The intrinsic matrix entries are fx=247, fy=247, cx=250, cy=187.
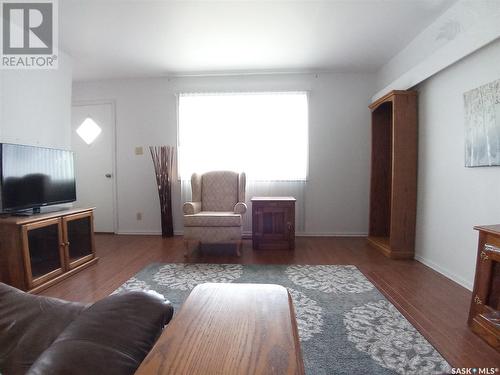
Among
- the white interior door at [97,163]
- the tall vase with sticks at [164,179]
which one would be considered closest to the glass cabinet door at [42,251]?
the tall vase with sticks at [164,179]

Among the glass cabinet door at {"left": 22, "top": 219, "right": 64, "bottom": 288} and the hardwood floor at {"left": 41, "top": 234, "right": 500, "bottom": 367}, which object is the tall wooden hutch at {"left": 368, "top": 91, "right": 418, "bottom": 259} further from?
the glass cabinet door at {"left": 22, "top": 219, "right": 64, "bottom": 288}

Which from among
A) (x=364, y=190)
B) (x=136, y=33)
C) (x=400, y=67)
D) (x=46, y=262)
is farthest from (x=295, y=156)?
(x=46, y=262)

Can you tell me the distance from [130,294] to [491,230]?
73.0 inches

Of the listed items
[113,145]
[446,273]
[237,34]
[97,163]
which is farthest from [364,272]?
[97,163]

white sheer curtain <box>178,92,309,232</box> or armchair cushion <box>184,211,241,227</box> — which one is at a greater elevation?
white sheer curtain <box>178,92,309,232</box>

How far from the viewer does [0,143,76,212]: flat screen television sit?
77.5 inches

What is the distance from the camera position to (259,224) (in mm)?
3072

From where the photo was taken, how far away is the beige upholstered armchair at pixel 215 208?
9.20 feet

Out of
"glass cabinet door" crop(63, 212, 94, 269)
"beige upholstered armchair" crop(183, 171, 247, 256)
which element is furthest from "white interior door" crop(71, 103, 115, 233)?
"beige upholstered armchair" crop(183, 171, 247, 256)

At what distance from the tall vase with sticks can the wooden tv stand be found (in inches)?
42.8

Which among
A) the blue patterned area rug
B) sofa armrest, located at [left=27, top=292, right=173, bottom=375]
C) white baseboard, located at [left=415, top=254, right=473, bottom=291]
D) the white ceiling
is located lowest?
the blue patterned area rug

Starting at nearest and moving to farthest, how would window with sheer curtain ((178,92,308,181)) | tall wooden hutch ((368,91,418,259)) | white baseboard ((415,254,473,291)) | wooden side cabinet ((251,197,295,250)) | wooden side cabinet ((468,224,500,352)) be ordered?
wooden side cabinet ((468,224,500,352)) → white baseboard ((415,254,473,291)) → tall wooden hutch ((368,91,418,259)) → wooden side cabinet ((251,197,295,250)) → window with sheer curtain ((178,92,308,181))

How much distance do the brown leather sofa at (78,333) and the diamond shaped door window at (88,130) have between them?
3.66 m

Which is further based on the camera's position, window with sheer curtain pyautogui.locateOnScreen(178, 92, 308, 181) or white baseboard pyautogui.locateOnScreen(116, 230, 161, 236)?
white baseboard pyautogui.locateOnScreen(116, 230, 161, 236)
